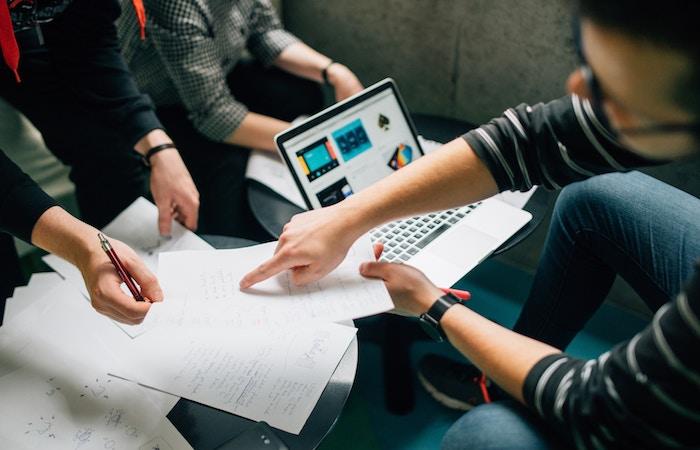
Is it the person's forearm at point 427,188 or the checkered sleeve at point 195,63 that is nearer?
the person's forearm at point 427,188

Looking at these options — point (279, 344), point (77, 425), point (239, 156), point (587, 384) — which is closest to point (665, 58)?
point (587, 384)

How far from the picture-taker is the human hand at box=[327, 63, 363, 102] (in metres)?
1.51

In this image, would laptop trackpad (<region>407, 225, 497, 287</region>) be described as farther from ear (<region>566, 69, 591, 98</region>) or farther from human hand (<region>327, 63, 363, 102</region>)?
human hand (<region>327, 63, 363, 102</region>)

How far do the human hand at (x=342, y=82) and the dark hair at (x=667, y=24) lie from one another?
41.8 inches

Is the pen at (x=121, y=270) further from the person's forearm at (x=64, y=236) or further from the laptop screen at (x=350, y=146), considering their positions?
the laptop screen at (x=350, y=146)

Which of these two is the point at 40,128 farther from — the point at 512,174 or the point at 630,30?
the point at 630,30

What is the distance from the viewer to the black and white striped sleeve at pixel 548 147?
812 mm

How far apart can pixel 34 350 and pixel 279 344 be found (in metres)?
0.38

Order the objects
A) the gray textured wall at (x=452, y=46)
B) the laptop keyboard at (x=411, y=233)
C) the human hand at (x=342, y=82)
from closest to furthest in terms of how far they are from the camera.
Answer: the laptop keyboard at (x=411, y=233)
the gray textured wall at (x=452, y=46)
the human hand at (x=342, y=82)

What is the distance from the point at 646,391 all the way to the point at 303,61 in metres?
1.27

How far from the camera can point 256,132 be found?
1.37m

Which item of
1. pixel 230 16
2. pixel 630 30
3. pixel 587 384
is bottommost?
pixel 587 384

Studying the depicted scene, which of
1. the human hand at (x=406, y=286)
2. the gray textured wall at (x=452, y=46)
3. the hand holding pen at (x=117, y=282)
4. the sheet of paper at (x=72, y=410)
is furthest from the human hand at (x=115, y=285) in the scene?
the gray textured wall at (x=452, y=46)

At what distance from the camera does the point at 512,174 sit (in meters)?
0.88
